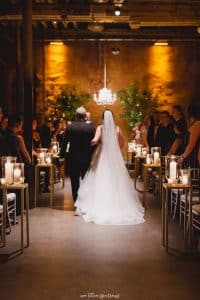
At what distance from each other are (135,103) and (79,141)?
7.38m

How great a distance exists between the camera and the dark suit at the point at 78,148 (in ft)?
28.4

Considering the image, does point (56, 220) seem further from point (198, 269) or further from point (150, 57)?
point (150, 57)

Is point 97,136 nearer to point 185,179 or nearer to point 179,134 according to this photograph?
point 179,134

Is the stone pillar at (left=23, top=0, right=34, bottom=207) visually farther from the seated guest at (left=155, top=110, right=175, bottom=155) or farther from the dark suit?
the seated guest at (left=155, top=110, right=175, bottom=155)

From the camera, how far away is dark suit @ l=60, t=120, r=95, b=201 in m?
8.66

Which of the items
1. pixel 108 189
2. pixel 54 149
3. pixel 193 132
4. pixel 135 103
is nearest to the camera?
pixel 193 132

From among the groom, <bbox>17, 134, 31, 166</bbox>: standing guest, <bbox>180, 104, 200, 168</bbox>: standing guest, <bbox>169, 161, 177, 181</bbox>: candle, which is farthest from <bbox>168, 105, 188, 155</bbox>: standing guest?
<bbox>169, 161, 177, 181</bbox>: candle

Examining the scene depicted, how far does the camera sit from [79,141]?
869 cm

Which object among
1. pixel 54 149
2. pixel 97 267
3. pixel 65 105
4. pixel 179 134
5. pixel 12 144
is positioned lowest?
pixel 97 267

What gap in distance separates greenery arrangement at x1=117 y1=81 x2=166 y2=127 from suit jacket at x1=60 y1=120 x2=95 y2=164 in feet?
23.4

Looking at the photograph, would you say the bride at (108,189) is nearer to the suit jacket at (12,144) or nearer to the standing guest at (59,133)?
the suit jacket at (12,144)

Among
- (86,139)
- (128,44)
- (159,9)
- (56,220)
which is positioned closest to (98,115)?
(128,44)

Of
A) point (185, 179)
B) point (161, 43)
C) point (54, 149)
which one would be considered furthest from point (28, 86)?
point (161, 43)

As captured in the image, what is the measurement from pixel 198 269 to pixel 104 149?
330 cm
